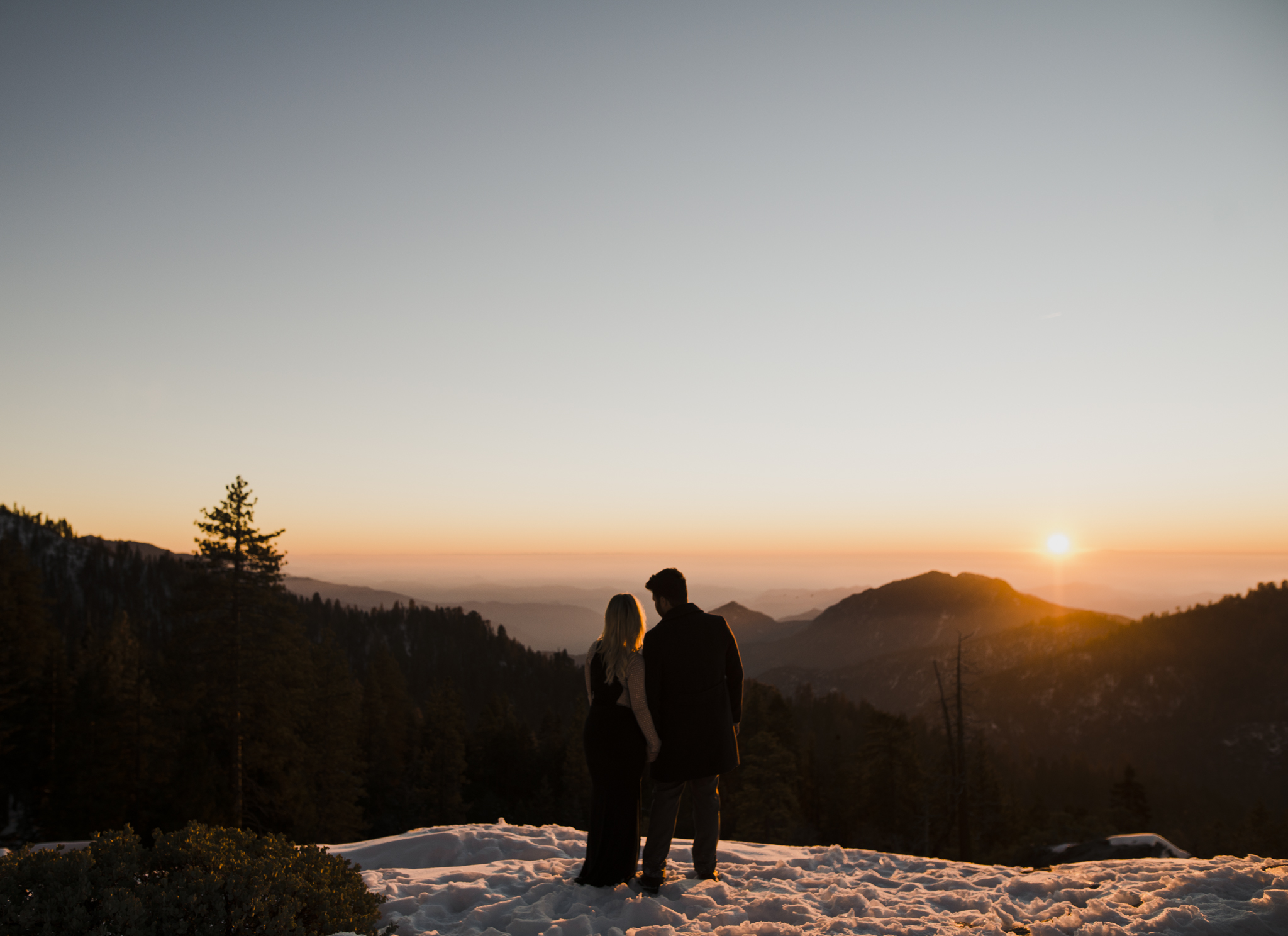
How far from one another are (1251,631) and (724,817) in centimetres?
22435

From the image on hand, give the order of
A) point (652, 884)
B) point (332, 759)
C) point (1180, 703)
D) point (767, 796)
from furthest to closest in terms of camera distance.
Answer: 1. point (1180, 703)
2. point (332, 759)
3. point (767, 796)
4. point (652, 884)

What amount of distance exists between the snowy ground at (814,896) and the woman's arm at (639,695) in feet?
4.59

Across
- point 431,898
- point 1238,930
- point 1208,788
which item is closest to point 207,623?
point 431,898

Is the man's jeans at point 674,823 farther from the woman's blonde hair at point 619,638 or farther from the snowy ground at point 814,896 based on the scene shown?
the woman's blonde hair at point 619,638

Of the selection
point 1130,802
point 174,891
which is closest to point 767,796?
point 174,891

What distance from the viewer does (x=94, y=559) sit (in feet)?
573

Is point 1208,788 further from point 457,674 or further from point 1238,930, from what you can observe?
point 1238,930

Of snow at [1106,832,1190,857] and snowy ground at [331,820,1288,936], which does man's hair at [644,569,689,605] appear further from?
snow at [1106,832,1190,857]

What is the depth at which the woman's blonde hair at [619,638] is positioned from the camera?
6094mm

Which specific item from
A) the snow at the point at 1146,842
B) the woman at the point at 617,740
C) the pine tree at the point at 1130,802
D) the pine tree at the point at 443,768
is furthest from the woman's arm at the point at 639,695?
the pine tree at the point at 1130,802

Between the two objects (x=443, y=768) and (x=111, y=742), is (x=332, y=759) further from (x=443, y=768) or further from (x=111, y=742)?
(x=443, y=768)

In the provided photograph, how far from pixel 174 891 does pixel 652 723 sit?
12.0 feet

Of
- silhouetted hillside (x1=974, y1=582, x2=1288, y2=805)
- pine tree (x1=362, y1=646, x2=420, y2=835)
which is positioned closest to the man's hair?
pine tree (x1=362, y1=646, x2=420, y2=835)

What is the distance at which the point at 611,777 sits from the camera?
6230mm
